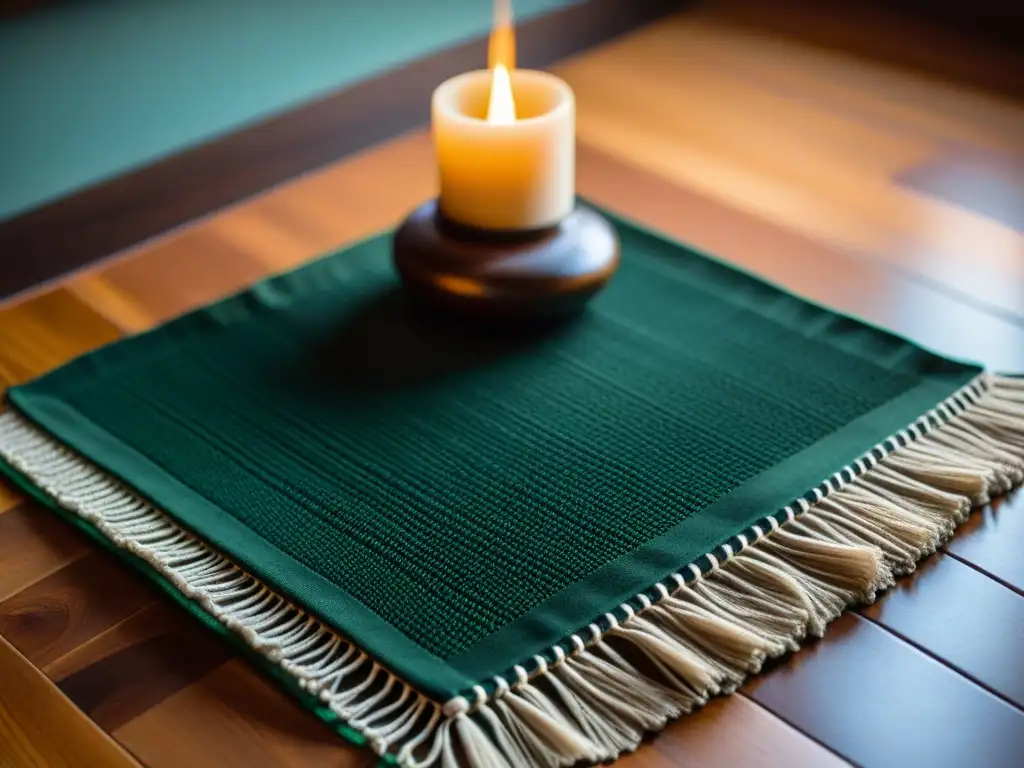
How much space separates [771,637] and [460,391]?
365 mm

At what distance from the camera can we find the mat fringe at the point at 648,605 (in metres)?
0.84

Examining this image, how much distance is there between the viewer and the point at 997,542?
98cm

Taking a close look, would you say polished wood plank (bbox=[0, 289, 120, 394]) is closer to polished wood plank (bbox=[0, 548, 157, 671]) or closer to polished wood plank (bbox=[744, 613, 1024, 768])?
polished wood plank (bbox=[0, 548, 157, 671])

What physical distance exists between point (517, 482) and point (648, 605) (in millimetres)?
165

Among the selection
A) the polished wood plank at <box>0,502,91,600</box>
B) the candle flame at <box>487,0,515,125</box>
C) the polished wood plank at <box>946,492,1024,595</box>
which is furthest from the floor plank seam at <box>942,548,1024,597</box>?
the polished wood plank at <box>0,502,91,600</box>

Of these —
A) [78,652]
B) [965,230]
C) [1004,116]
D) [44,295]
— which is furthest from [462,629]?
[1004,116]

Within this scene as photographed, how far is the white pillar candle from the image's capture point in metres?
1.13

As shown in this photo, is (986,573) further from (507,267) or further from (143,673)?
(143,673)

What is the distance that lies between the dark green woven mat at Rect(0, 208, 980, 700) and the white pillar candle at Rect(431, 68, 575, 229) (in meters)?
0.11

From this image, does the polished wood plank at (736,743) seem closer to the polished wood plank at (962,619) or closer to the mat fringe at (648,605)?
the mat fringe at (648,605)

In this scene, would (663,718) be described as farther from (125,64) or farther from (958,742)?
(125,64)

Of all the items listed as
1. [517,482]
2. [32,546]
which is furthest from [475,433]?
[32,546]

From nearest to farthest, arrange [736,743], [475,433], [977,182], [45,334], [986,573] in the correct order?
1. [736,743]
2. [986,573]
3. [475,433]
4. [45,334]
5. [977,182]

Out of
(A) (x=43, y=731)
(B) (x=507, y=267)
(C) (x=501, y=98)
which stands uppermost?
(C) (x=501, y=98)
